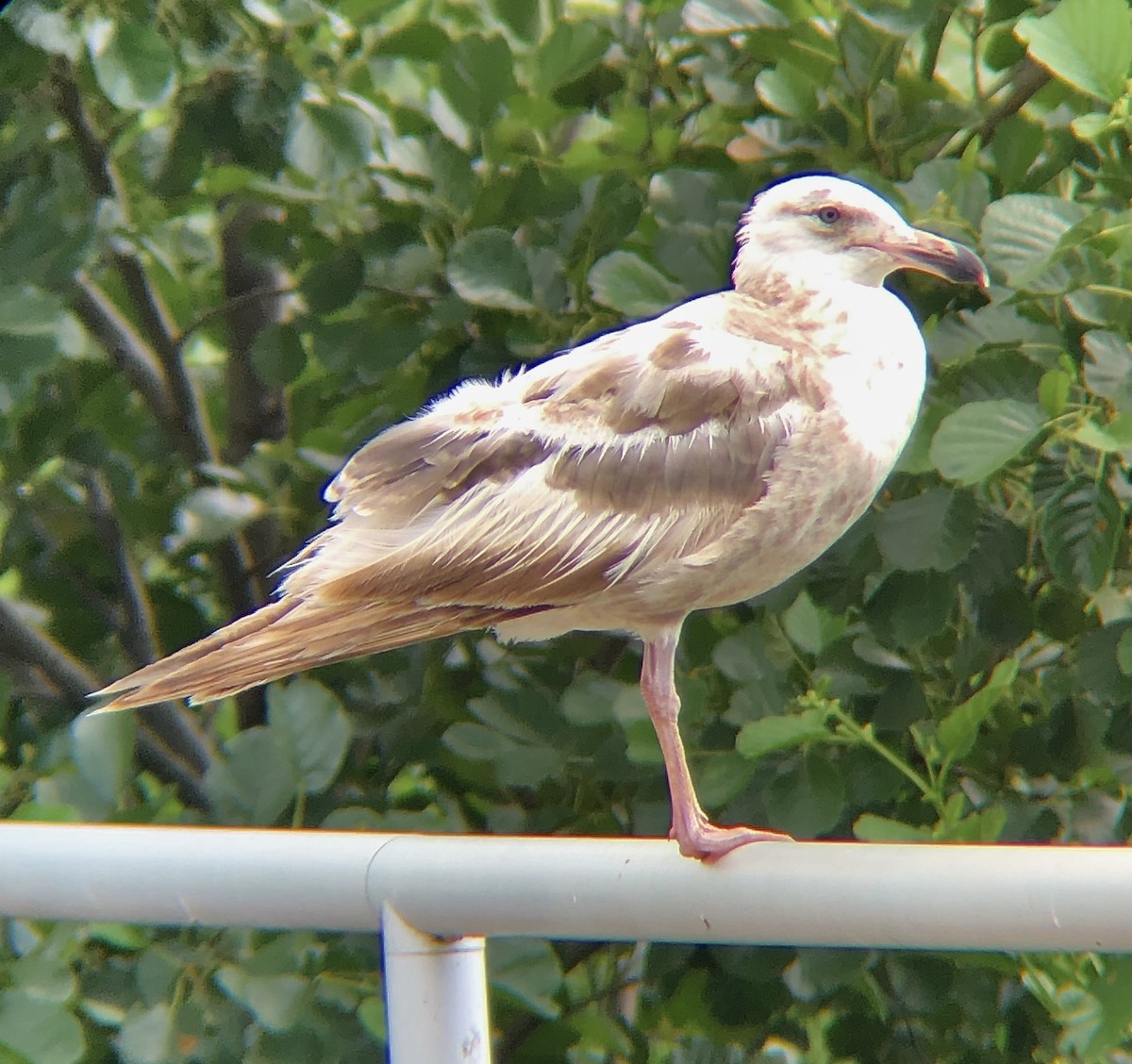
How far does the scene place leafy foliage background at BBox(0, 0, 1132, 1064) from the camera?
1.66 meters

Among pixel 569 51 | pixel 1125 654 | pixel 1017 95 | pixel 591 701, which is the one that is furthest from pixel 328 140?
pixel 1125 654

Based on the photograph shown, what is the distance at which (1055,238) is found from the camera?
1.55m

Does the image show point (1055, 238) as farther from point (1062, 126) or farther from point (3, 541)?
point (3, 541)

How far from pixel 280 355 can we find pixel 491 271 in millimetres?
363

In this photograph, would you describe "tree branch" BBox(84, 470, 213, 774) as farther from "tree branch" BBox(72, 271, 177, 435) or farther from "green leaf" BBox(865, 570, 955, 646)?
"green leaf" BBox(865, 570, 955, 646)

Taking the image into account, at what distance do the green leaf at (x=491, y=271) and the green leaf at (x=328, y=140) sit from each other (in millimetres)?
151

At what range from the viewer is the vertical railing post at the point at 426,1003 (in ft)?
4.07

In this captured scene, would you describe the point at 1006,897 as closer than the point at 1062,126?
Yes

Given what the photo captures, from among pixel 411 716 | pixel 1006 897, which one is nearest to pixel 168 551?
pixel 411 716

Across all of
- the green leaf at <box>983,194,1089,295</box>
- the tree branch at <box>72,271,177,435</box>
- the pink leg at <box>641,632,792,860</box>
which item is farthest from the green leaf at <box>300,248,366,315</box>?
the green leaf at <box>983,194,1089,295</box>

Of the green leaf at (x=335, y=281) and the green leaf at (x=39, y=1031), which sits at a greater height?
the green leaf at (x=335, y=281)

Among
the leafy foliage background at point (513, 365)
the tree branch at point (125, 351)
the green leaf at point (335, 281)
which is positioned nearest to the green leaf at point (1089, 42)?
the leafy foliage background at point (513, 365)

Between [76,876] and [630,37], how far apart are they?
128cm

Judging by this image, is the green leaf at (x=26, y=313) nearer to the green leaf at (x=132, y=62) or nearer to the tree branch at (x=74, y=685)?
the green leaf at (x=132, y=62)
